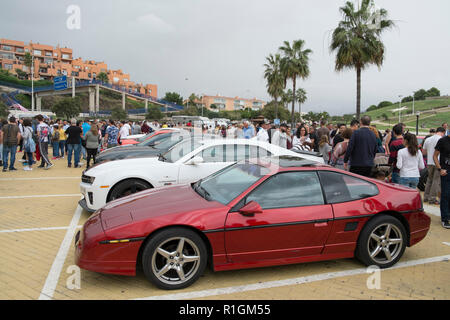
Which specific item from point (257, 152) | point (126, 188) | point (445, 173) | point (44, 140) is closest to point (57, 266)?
point (126, 188)

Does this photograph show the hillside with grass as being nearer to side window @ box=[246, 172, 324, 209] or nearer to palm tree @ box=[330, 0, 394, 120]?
palm tree @ box=[330, 0, 394, 120]

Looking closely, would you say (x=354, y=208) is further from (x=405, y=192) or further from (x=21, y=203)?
(x=21, y=203)

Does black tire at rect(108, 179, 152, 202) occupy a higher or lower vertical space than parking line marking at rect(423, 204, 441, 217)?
higher

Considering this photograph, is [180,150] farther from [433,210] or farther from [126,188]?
[433,210]

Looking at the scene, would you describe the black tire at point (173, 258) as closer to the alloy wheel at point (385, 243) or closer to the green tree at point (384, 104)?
the alloy wheel at point (385, 243)

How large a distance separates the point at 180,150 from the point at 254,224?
346 centimetres

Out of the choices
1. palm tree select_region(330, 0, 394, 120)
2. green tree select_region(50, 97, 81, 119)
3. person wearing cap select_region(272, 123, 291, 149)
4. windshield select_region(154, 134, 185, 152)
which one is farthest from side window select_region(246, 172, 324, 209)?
green tree select_region(50, 97, 81, 119)

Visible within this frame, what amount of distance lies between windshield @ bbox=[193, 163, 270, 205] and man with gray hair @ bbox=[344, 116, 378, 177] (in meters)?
2.91

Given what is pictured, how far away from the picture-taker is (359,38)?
22047 millimetres

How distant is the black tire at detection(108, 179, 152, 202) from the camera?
5945mm

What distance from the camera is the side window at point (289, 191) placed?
12.7ft
